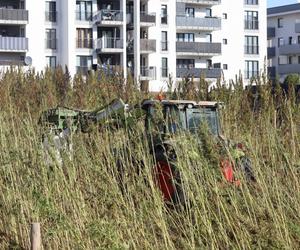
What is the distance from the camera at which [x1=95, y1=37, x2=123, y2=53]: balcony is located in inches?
2098

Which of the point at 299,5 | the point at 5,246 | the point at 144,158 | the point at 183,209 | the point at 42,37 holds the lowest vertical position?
the point at 5,246

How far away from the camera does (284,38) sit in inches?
3115

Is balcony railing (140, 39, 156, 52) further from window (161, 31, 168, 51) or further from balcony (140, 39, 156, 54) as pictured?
window (161, 31, 168, 51)

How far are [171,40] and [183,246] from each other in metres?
52.9

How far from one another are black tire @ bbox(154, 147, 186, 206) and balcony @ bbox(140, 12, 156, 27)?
49.5 m

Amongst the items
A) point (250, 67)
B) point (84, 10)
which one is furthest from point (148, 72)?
point (250, 67)

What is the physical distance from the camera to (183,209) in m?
5.95

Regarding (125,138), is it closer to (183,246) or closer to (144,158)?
(144,158)

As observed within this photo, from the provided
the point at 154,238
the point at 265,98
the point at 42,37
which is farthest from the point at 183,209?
the point at 42,37

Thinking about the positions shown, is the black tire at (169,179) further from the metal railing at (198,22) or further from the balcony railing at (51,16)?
the metal railing at (198,22)

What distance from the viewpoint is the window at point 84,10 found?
5378 cm

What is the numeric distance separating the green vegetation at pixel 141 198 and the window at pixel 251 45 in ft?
185

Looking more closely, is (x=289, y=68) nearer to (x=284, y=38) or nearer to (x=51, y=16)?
A: (x=284, y=38)

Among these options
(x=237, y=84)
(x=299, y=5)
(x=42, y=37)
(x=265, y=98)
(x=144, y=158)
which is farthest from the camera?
(x=299, y=5)
